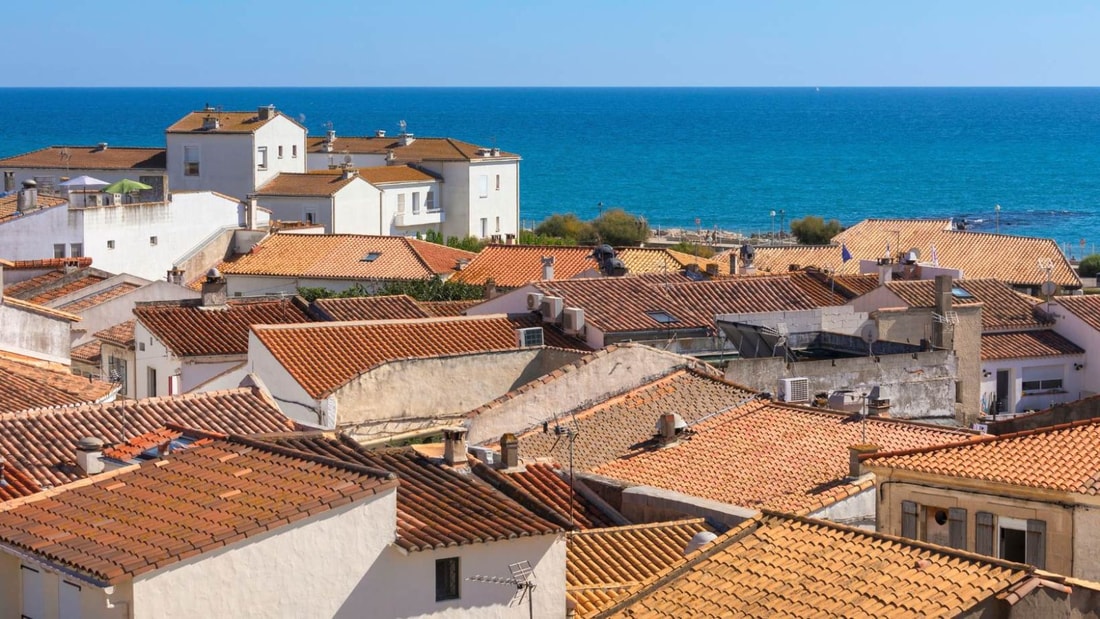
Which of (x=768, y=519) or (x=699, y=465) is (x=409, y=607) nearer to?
(x=768, y=519)

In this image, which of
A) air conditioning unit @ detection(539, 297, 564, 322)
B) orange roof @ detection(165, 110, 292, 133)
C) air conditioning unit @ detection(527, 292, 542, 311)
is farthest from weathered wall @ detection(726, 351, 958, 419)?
orange roof @ detection(165, 110, 292, 133)

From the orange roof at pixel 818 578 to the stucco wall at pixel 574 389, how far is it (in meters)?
10.1

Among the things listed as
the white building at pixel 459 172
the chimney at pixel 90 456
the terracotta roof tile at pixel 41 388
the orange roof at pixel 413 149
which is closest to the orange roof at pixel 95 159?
the white building at pixel 459 172

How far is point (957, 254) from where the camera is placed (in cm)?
6241

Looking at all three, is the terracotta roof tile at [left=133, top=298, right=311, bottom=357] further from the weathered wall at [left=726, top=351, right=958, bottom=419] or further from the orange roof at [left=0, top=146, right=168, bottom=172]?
the orange roof at [left=0, top=146, right=168, bottom=172]

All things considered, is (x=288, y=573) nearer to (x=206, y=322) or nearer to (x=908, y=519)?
(x=908, y=519)

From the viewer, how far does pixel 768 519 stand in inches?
611

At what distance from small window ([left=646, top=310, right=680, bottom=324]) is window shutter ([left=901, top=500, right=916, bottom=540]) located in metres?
15.0

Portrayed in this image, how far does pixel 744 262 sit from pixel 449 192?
33122 mm

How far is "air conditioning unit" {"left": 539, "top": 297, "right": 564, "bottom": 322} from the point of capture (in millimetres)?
31609

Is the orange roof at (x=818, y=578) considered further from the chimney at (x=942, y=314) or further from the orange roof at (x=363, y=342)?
the chimney at (x=942, y=314)

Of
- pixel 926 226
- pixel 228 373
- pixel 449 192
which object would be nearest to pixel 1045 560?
pixel 228 373

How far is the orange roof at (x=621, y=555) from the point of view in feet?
54.2

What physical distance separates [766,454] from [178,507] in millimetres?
10220
